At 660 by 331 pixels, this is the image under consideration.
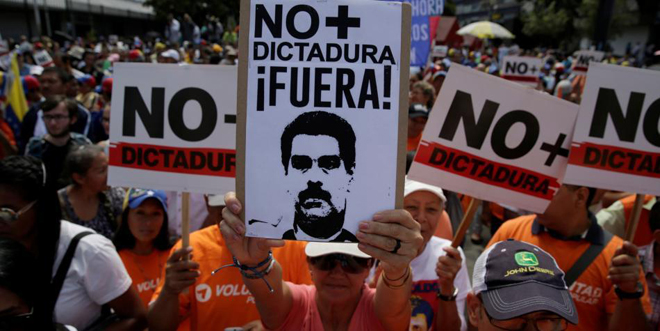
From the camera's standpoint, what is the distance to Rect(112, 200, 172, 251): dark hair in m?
3.01

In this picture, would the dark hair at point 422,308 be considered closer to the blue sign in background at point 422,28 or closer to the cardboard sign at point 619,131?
the cardboard sign at point 619,131

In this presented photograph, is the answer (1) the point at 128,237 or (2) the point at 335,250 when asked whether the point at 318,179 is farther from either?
(1) the point at 128,237

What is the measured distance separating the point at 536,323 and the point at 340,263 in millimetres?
816

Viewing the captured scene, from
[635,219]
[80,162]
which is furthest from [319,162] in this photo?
[80,162]

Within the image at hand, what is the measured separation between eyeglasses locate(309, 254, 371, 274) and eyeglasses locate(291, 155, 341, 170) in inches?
26.7

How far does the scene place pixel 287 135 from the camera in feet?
5.08

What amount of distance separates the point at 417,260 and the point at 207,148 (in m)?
1.33

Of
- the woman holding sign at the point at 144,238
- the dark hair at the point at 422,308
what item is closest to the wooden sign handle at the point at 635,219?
the dark hair at the point at 422,308

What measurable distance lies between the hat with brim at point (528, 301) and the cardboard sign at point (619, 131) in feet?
2.72

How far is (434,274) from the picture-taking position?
2.68m

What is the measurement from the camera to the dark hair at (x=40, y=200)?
2.17 m

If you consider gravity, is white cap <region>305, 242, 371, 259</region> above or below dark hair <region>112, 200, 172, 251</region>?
above

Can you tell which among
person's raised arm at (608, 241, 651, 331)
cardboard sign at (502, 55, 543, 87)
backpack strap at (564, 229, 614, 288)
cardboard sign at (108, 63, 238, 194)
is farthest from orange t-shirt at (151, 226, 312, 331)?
cardboard sign at (502, 55, 543, 87)

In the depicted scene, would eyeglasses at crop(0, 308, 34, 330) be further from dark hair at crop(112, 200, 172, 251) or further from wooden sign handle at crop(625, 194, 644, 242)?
wooden sign handle at crop(625, 194, 644, 242)
